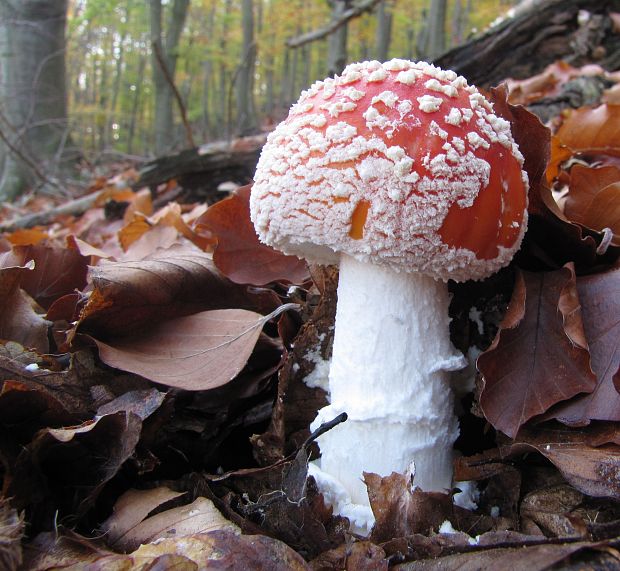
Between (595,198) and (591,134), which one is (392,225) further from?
(591,134)

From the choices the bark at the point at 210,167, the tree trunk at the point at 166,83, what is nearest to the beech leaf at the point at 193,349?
the bark at the point at 210,167

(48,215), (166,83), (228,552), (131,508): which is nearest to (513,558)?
(228,552)

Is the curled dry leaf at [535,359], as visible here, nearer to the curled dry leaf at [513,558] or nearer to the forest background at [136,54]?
the curled dry leaf at [513,558]

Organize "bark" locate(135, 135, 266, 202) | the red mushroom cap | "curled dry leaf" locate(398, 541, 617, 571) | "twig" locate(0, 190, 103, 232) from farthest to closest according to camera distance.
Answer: "twig" locate(0, 190, 103, 232) < "bark" locate(135, 135, 266, 202) < the red mushroom cap < "curled dry leaf" locate(398, 541, 617, 571)

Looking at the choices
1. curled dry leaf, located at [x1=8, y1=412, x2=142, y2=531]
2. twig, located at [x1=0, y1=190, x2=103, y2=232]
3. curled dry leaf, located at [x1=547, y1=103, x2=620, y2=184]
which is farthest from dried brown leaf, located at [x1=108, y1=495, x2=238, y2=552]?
twig, located at [x1=0, y1=190, x2=103, y2=232]

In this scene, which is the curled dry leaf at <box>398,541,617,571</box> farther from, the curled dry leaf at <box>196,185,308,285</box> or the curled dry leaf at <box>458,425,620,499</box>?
the curled dry leaf at <box>196,185,308,285</box>

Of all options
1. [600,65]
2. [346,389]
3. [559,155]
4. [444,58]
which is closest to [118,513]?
[346,389]

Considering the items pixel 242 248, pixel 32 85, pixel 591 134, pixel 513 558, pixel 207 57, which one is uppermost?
pixel 207 57
